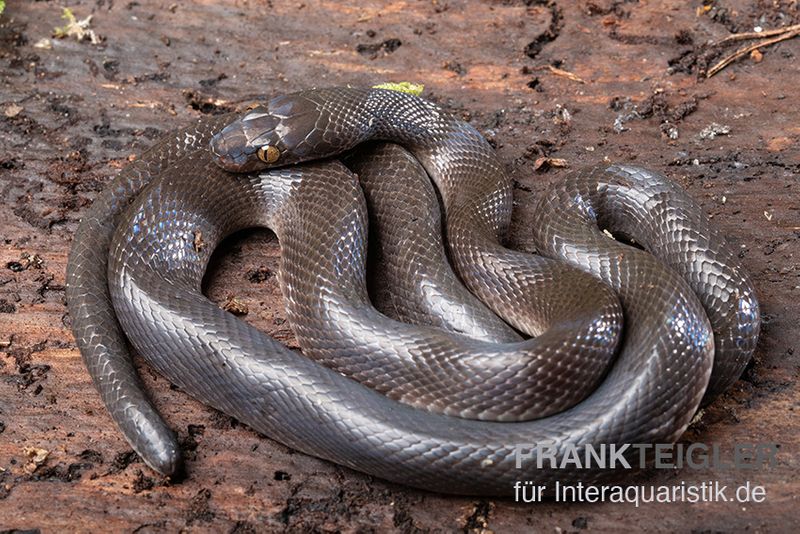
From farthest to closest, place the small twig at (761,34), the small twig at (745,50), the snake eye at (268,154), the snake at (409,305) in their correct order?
the small twig at (761,34), the small twig at (745,50), the snake eye at (268,154), the snake at (409,305)

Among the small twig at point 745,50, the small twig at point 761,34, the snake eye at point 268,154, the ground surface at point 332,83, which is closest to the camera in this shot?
the ground surface at point 332,83

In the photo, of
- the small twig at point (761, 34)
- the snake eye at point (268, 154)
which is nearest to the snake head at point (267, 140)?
the snake eye at point (268, 154)

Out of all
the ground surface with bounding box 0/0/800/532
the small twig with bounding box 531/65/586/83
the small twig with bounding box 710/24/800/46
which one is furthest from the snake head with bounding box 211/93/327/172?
the small twig with bounding box 710/24/800/46

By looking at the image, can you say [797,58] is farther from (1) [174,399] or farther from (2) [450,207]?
(1) [174,399]

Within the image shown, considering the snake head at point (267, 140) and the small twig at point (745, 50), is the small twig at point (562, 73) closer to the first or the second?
the small twig at point (745, 50)

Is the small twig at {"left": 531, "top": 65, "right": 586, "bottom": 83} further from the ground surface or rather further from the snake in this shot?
the snake

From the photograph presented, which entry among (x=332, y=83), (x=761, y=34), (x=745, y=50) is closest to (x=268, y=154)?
(x=332, y=83)
